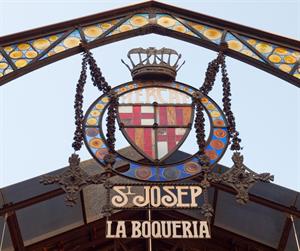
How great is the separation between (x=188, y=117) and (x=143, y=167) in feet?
3.16

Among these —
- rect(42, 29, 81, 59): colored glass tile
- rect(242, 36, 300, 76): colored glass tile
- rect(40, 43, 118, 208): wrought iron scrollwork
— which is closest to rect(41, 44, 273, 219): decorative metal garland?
rect(40, 43, 118, 208): wrought iron scrollwork

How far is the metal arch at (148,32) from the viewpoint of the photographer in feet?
27.2

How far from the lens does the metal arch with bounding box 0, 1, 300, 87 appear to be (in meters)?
8.30

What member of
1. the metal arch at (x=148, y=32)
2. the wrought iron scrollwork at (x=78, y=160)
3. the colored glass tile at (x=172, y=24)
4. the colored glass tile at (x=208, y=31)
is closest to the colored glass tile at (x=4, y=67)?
the metal arch at (x=148, y=32)

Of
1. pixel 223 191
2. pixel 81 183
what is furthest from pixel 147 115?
pixel 223 191

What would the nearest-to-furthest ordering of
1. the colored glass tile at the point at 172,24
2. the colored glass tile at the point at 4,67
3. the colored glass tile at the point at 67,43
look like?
the colored glass tile at the point at 4,67 → the colored glass tile at the point at 67,43 → the colored glass tile at the point at 172,24

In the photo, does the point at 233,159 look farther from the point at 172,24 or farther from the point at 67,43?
the point at 67,43

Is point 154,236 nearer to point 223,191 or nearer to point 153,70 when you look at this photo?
point 153,70

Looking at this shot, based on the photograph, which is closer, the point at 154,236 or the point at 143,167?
the point at 154,236

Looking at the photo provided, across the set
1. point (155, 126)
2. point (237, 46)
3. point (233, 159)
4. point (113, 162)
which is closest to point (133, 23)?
point (237, 46)

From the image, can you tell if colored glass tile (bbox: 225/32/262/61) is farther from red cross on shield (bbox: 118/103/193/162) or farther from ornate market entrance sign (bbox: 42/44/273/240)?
red cross on shield (bbox: 118/103/193/162)

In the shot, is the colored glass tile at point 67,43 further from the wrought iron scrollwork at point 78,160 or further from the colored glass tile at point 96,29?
the wrought iron scrollwork at point 78,160

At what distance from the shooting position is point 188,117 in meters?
8.02

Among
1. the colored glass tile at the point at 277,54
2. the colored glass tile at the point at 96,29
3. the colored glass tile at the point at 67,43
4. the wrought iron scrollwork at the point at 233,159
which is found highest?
the colored glass tile at the point at 96,29
